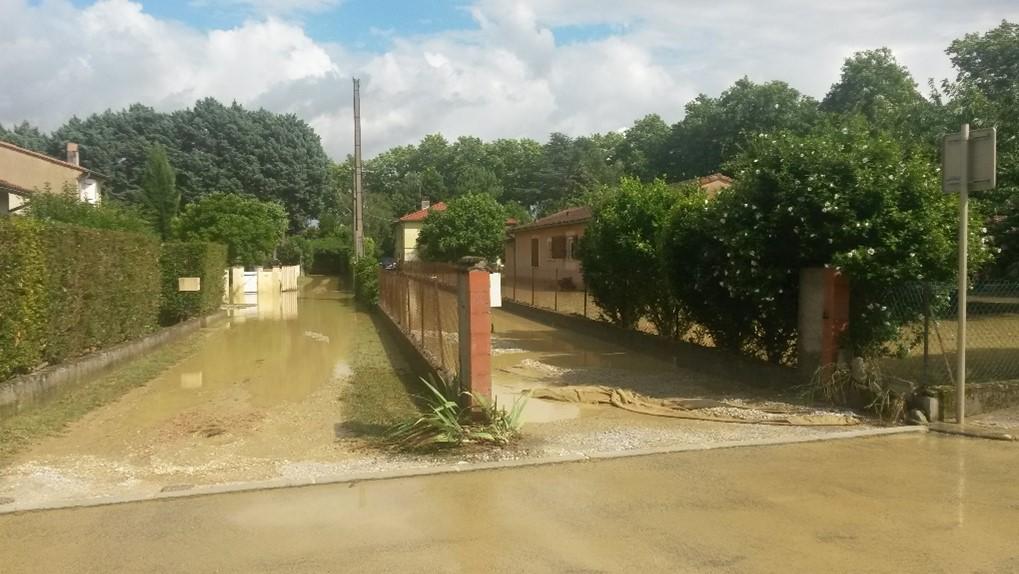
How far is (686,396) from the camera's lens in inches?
412

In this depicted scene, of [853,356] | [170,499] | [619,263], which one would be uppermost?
[619,263]

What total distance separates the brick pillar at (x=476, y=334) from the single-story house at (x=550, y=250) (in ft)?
67.3

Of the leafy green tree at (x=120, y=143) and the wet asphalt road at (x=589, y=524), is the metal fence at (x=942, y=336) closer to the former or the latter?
the wet asphalt road at (x=589, y=524)

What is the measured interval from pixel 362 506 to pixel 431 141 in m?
88.7

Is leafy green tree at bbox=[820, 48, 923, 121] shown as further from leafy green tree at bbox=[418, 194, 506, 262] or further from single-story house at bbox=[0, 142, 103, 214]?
single-story house at bbox=[0, 142, 103, 214]

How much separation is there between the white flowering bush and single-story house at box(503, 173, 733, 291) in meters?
17.7

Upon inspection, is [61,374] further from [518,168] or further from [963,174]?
[518,168]

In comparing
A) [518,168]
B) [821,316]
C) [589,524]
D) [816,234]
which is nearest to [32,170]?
[816,234]

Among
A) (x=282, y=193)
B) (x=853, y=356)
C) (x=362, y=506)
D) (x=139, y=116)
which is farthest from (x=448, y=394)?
(x=139, y=116)

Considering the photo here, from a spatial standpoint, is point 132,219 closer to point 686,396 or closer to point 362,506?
point 686,396

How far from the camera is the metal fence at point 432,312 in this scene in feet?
33.7

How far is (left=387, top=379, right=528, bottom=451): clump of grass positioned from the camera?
757 centimetres

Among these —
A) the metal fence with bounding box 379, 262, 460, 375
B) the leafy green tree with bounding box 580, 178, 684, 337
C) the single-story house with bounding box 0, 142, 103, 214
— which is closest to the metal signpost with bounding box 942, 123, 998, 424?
the metal fence with bounding box 379, 262, 460, 375

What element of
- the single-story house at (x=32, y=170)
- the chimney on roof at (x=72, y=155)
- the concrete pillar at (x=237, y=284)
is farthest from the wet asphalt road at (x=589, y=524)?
the chimney on roof at (x=72, y=155)
